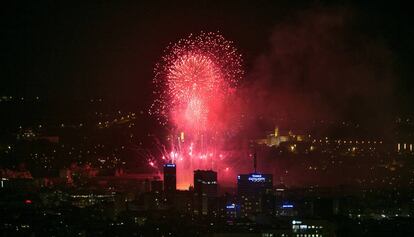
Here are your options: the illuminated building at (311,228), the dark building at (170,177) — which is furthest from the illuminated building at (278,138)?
the illuminated building at (311,228)

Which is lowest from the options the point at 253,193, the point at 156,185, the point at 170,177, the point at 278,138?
the point at 253,193

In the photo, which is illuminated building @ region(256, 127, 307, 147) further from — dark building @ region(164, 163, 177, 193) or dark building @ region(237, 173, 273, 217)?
dark building @ region(164, 163, 177, 193)

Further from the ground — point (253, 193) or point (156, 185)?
point (156, 185)

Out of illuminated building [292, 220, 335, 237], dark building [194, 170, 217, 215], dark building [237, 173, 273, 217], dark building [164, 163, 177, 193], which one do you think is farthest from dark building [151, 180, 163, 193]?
illuminated building [292, 220, 335, 237]

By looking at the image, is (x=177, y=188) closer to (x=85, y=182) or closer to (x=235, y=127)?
(x=85, y=182)

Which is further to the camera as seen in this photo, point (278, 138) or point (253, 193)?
point (278, 138)

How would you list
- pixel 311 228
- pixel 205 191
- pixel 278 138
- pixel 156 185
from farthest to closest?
pixel 278 138, pixel 156 185, pixel 205 191, pixel 311 228

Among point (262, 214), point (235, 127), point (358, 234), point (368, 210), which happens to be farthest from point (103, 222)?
point (235, 127)

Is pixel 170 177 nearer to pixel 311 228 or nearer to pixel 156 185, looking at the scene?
pixel 156 185

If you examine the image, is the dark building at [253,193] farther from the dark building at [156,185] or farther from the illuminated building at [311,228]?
the illuminated building at [311,228]

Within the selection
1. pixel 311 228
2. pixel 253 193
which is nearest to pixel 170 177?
pixel 253 193
